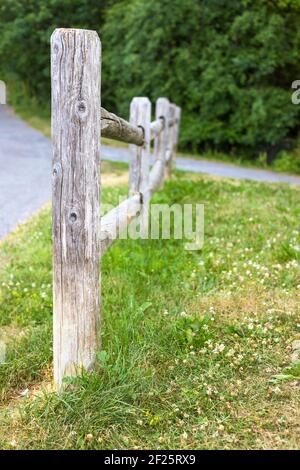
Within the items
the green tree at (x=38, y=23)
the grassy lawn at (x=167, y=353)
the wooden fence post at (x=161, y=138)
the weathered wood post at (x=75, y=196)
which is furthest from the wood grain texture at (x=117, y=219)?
the green tree at (x=38, y=23)

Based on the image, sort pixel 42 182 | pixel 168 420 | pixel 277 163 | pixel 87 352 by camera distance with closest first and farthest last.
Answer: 1. pixel 168 420
2. pixel 87 352
3. pixel 42 182
4. pixel 277 163

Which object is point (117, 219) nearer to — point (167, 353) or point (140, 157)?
point (167, 353)

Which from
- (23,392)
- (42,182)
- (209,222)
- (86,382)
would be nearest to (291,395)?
(86,382)

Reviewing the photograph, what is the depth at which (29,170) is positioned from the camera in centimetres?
941

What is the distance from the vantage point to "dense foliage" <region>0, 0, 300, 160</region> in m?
13.7

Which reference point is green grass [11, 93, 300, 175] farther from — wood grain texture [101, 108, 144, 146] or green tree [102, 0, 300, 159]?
wood grain texture [101, 108, 144, 146]

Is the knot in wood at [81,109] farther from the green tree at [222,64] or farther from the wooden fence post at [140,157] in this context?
the green tree at [222,64]

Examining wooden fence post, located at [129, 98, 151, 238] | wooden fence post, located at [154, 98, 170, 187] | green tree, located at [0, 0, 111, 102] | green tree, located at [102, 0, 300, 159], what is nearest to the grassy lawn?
wooden fence post, located at [129, 98, 151, 238]

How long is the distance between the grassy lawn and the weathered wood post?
0.19 m

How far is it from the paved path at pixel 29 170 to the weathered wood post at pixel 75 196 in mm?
3172

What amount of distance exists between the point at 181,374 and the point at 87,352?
1.69 ft

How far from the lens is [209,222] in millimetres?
6066

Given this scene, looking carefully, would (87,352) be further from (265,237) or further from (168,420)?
(265,237)

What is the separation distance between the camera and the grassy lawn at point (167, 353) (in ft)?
8.06
